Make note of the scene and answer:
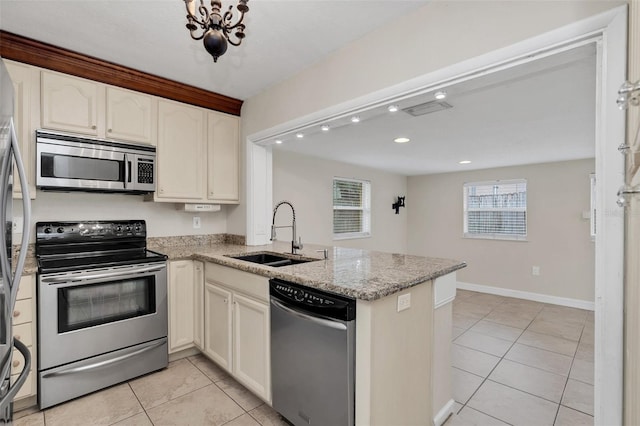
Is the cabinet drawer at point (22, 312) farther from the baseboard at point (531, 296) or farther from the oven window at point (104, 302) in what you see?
the baseboard at point (531, 296)

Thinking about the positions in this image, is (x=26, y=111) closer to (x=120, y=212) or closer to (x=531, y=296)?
(x=120, y=212)

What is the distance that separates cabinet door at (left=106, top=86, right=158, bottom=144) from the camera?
246cm

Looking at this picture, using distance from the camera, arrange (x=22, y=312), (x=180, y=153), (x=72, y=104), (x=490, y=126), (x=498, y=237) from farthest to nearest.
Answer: (x=498, y=237), (x=490, y=126), (x=180, y=153), (x=72, y=104), (x=22, y=312)

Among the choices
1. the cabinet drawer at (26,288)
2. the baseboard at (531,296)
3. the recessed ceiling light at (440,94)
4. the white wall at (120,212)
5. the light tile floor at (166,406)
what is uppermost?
the recessed ceiling light at (440,94)

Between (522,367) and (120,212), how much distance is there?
379 centimetres

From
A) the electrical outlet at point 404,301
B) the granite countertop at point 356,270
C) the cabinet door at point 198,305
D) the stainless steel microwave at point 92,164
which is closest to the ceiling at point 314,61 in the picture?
the stainless steel microwave at point 92,164

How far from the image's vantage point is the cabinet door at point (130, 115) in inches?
97.0

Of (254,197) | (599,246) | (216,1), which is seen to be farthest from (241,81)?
(599,246)

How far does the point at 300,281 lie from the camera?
5.31 ft

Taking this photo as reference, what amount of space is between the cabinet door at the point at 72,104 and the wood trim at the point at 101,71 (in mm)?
69

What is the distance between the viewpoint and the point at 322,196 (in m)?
4.85

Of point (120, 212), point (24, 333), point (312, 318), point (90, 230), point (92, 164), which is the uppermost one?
point (92, 164)

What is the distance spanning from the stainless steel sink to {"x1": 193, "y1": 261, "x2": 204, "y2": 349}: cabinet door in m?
0.39

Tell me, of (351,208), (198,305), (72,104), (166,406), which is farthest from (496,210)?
(72,104)
